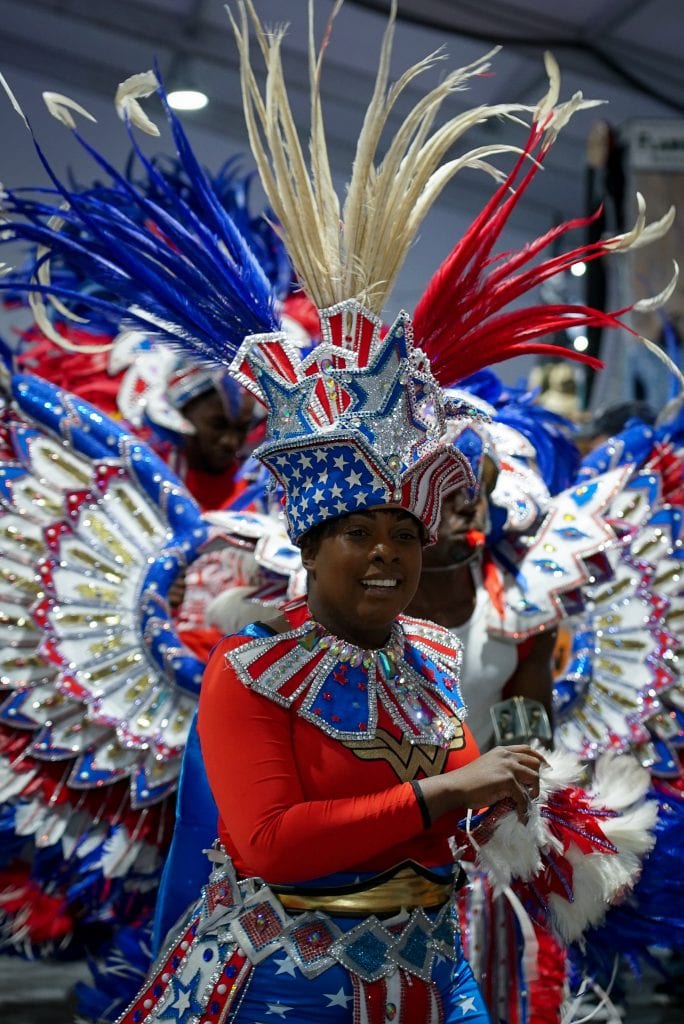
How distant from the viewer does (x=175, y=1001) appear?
80.2 inches

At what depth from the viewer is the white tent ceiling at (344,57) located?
3844 mm

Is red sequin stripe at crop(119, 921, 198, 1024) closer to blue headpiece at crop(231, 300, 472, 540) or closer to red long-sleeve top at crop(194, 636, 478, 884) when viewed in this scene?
red long-sleeve top at crop(194, 636, 478, 884)

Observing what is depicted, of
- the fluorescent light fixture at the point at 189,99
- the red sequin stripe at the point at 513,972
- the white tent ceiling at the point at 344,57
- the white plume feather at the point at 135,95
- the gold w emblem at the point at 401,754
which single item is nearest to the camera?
the gold w emblem at the point at 401,754

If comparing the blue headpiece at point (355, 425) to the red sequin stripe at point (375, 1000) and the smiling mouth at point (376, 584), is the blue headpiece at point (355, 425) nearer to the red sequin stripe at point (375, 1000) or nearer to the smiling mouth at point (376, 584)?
the smiling mouth at point (376, 584)

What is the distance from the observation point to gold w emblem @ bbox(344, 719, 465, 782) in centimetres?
200

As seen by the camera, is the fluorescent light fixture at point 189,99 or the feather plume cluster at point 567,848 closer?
the feather plume cluster at point 567,848

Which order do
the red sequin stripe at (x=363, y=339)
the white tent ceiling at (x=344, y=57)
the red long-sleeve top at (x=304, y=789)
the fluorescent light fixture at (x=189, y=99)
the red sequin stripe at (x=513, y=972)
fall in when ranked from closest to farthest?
the red long-sleeve top at (x=304, y=789) → the red sequin stripe at (x=363, y=339) → the red sequin stripe at (x=513, y=972) → the white tent ceiling at (x=344, y=57) → the fluorescent light fixture at (x=189, y=99)

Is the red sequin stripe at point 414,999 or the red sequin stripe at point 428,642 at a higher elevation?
the red sequin stripe at point 428,642

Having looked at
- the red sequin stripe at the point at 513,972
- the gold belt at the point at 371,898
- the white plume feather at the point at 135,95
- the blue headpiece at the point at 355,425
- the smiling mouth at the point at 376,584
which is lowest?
the red sequin stripe at the point at 513,972

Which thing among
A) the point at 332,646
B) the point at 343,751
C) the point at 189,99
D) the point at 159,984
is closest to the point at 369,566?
the point at 332,646

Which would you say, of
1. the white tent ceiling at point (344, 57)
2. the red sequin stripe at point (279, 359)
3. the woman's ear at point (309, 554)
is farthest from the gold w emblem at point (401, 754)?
the white tent ceiling at point (344, 57)

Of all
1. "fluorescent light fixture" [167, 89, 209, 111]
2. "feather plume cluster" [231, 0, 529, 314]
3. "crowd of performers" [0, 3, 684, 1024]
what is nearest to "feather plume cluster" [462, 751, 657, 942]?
"crowd of performers" [0, 3, 684, 1024]

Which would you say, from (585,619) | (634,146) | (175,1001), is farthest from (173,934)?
(634,146)

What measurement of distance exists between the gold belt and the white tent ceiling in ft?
4.32
